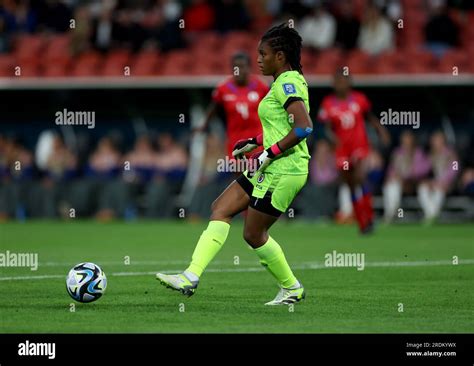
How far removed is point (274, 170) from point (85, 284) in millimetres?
2053

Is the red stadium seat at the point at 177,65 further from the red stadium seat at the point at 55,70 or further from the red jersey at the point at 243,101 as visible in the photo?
the red jersey at the point at 243,101

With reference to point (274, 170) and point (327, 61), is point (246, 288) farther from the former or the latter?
point (327, 61)

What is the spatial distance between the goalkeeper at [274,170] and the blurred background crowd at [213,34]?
48.0 feet

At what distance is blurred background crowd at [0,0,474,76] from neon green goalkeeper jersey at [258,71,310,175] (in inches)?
579

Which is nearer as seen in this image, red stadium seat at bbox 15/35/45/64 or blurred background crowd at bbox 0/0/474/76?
blurred background crowd at bbox 0/0/474/76

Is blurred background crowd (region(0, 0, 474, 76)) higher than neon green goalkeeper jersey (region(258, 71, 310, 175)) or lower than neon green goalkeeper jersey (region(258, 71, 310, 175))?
higher

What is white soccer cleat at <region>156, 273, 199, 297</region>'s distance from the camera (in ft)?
34.0

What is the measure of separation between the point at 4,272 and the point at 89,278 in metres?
3.77

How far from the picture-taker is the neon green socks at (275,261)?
10609 mm

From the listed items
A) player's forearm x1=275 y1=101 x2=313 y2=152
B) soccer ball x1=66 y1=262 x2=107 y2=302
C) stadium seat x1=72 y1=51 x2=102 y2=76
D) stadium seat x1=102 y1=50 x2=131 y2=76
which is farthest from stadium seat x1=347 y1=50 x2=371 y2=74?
soccer ball x1=66 y1=262 x2=107 y2=302

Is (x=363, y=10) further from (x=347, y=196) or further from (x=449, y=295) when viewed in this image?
(x=449, y=295)

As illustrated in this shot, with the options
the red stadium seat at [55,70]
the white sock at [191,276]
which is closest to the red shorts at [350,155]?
the red stadium seat at [55,70]

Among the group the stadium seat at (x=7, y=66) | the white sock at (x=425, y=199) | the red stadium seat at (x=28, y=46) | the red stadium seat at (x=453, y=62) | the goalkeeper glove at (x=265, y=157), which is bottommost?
the goalkeeper glove at (x=265, y=157)

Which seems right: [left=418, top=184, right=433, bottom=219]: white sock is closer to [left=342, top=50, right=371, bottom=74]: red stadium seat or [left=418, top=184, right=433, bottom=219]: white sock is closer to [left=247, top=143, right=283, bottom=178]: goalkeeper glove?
[left=342, top=50, right=371, bottom=74]: red stadium seat
